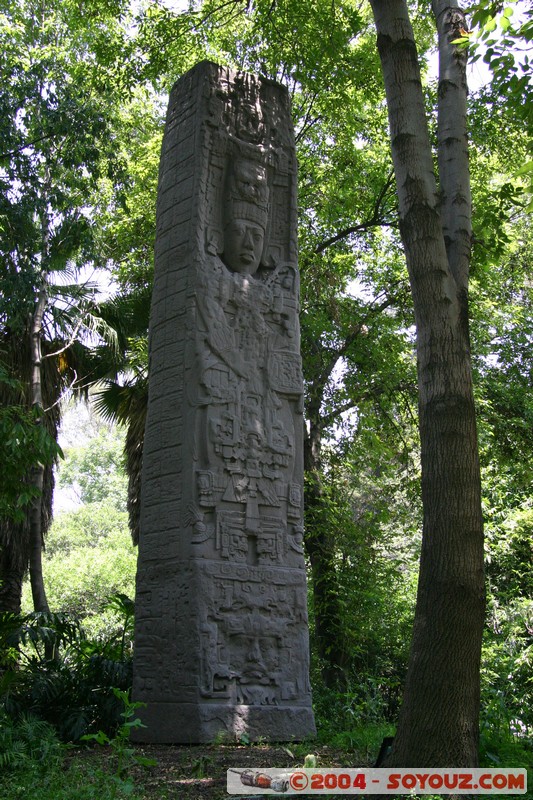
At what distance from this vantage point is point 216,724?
6.93 m

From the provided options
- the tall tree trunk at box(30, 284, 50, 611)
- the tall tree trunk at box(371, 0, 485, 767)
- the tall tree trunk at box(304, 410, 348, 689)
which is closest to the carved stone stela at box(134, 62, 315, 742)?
the tall tree trunk at box(371, 0, 485, 767)

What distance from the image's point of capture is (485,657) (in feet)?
33.2

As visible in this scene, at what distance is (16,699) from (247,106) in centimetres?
633

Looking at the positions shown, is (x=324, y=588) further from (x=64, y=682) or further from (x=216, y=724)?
(x=216, y=724)

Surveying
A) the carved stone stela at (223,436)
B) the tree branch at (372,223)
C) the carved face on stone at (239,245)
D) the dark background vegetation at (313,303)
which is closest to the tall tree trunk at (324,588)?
the dark background vegetation at (313,303)

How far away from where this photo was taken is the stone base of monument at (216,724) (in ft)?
22.5

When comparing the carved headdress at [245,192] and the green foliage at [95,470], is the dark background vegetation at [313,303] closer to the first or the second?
the carved headdress at [245,192]

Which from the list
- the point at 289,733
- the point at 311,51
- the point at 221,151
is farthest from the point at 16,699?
the point at 311,51

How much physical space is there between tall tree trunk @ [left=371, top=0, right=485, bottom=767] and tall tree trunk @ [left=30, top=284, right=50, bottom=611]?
7.15 meters

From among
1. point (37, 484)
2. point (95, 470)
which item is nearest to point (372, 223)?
point (37, 484)

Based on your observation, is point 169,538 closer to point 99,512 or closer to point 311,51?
point 311,51

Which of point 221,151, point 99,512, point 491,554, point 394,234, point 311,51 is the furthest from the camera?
point 99,512

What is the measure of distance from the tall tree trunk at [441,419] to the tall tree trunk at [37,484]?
23.5ft

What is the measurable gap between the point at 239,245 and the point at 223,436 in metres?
2.05
